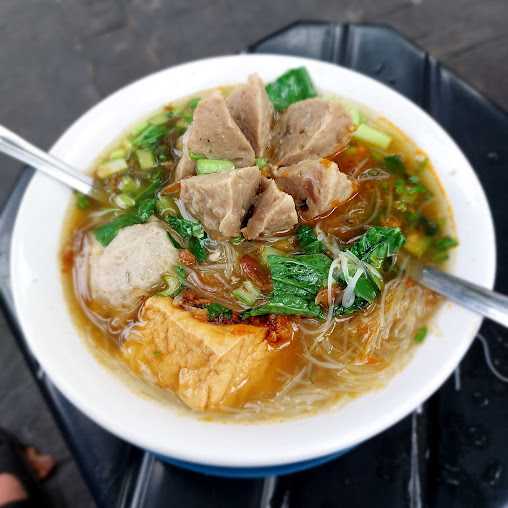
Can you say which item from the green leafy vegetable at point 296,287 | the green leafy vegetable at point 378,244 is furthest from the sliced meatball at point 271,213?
the green leafy vegetable at point 378,244

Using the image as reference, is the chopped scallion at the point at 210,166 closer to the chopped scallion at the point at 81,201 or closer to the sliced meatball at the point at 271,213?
the sliced meatball at the point at 271,213

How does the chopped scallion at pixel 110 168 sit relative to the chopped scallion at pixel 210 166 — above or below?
below

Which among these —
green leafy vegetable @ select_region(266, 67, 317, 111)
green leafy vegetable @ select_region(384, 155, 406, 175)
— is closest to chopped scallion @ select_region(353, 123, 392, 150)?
green leafy vegetable @ select_region(384, 155, 406, 175)

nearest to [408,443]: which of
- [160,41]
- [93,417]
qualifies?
[93,417]

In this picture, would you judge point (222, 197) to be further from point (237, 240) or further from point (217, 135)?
point (217, 135)

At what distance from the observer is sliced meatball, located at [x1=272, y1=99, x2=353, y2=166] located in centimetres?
212

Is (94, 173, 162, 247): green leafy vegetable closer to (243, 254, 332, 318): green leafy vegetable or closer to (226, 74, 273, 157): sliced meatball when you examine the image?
(226, 74, 273, 157): sliced meatball

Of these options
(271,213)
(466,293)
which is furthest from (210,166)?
(466,293)

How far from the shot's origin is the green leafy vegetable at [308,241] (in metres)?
1.97

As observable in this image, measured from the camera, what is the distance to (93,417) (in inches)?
63.8

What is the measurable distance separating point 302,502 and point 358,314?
785 mm

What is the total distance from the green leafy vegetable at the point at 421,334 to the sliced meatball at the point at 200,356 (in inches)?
19.5

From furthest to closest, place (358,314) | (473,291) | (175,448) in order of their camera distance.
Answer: (358,314) → (473,291) → (175,448)

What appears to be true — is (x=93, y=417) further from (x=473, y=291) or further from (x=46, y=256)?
(x=473, y=291)
